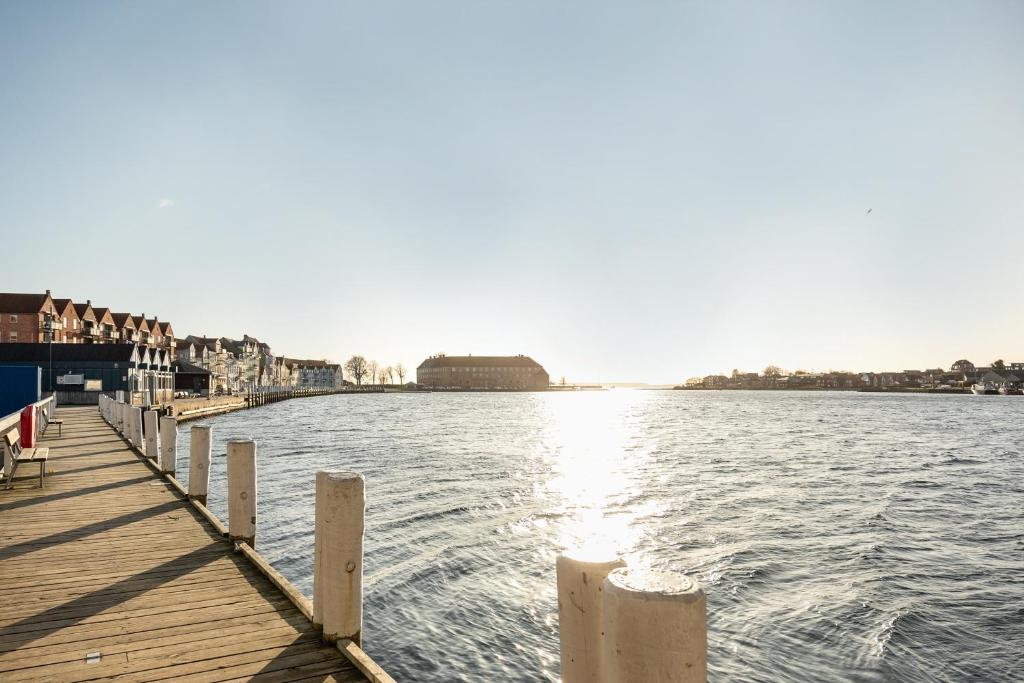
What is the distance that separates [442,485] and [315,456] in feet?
36.7

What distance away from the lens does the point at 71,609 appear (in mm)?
5578

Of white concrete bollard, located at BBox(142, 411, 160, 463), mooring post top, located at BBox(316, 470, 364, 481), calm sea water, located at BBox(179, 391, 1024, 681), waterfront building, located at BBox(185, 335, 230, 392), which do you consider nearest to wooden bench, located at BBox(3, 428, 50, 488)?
white concrete bollard, located at BBox(142, 411, 160, 463)

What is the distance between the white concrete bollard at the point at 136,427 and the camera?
17953mm

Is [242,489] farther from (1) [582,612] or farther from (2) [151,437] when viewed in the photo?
(2) [151,437]

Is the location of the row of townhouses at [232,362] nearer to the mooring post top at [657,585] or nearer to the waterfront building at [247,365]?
the waterfront building at [247,365]

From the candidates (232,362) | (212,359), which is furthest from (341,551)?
(232,362)

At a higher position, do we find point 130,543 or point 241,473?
point 241,473

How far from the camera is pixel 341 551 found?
482 cm

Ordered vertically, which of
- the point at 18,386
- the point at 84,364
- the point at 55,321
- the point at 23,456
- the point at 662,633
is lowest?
the point at 23,456

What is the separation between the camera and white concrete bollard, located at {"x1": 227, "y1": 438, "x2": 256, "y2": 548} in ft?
23.8

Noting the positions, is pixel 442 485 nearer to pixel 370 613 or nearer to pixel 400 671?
pixel 370 613

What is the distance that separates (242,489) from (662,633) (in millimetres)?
6582

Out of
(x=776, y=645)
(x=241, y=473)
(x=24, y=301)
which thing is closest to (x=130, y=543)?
(x=241, y=473)

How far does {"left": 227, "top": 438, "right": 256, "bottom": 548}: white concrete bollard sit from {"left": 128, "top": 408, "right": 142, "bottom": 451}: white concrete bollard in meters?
12.6
